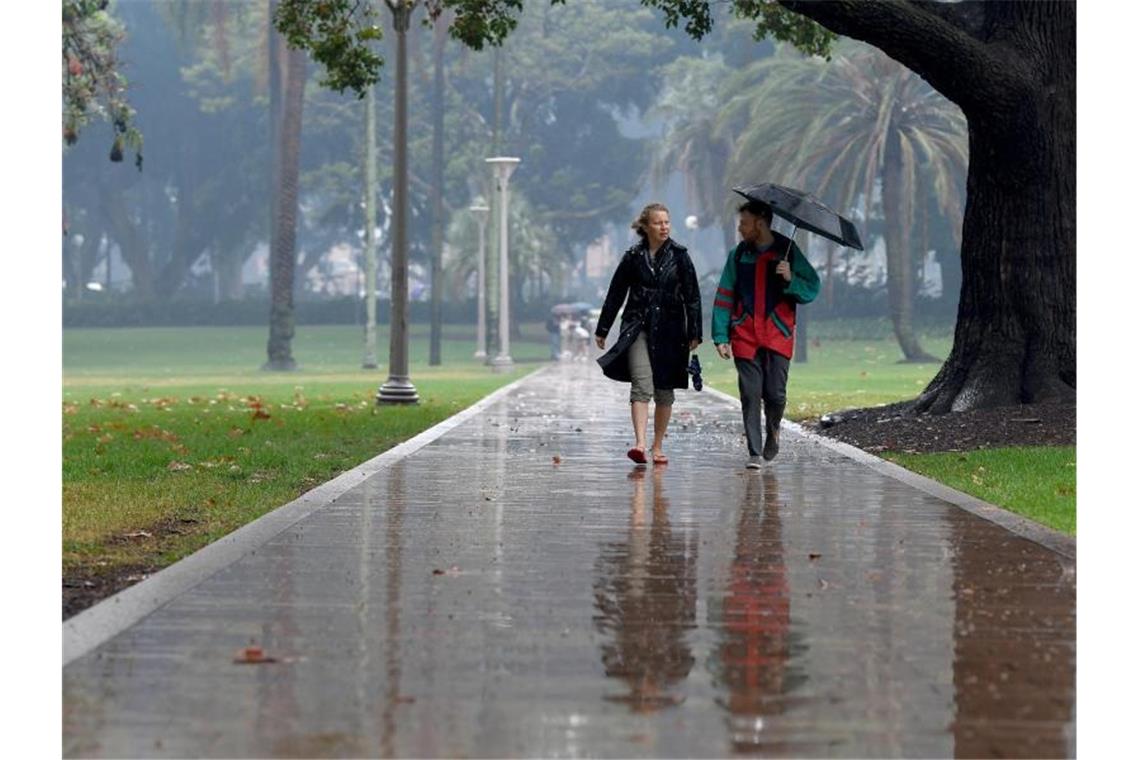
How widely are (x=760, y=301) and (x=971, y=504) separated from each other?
3250mm

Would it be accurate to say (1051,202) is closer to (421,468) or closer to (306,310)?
(421,468)

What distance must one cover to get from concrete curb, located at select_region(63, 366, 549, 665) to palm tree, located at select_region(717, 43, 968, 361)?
44.1 meters

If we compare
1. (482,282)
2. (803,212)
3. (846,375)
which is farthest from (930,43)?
(482,282)

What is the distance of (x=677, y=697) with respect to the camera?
7.36m

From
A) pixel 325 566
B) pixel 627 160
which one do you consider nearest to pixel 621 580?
pixel 325 566

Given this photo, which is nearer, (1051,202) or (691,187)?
(1051,202)

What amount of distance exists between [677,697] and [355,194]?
265 ft

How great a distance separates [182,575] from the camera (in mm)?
10211

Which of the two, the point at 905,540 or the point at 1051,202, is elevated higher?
the point at 1051,202

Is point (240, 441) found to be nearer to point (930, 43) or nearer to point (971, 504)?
point (930, 43)

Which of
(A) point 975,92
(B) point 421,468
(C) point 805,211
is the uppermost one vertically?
(A) point 975,92

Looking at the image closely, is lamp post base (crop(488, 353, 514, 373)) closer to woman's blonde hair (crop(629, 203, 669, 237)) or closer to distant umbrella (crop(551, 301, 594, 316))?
distant umbrella (crop(551, 301, 594, 316))

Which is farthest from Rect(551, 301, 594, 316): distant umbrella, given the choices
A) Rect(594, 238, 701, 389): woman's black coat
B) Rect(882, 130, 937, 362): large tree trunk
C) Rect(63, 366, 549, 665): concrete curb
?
Rect(63, 366, 549, 665): concrete curb

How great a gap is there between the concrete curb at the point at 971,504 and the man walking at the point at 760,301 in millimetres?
1137
